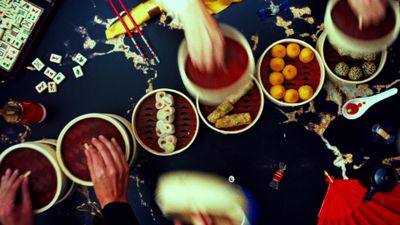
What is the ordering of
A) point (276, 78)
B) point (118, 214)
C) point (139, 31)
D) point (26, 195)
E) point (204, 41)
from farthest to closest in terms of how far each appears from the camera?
1. point (139, 31)
2. point (276, 78)
3. point (26, 195)
4. point (118, 214)
5. point (204, 41)

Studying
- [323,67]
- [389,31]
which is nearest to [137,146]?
[323,67]

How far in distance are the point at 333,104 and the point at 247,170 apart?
546 millimetres

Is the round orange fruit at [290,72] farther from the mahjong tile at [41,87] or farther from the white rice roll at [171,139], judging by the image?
the mahjong tile at [41,87]

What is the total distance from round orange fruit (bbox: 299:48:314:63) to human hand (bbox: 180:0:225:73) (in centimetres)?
55

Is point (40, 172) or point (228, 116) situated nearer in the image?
point (40, 172)

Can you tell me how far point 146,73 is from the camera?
1.92 metres

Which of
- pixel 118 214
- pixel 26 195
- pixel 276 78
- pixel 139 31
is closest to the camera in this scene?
pixel 118 214

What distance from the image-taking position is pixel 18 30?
189cm

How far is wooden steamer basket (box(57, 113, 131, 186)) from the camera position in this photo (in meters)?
1.68

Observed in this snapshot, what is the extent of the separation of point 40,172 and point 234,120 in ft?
3.02

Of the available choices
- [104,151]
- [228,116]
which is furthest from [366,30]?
[104,151]

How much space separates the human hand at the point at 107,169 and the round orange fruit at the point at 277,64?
81 cm

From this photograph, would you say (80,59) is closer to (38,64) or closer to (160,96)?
(38,64)

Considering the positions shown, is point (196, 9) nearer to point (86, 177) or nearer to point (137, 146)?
point (137, 146)
